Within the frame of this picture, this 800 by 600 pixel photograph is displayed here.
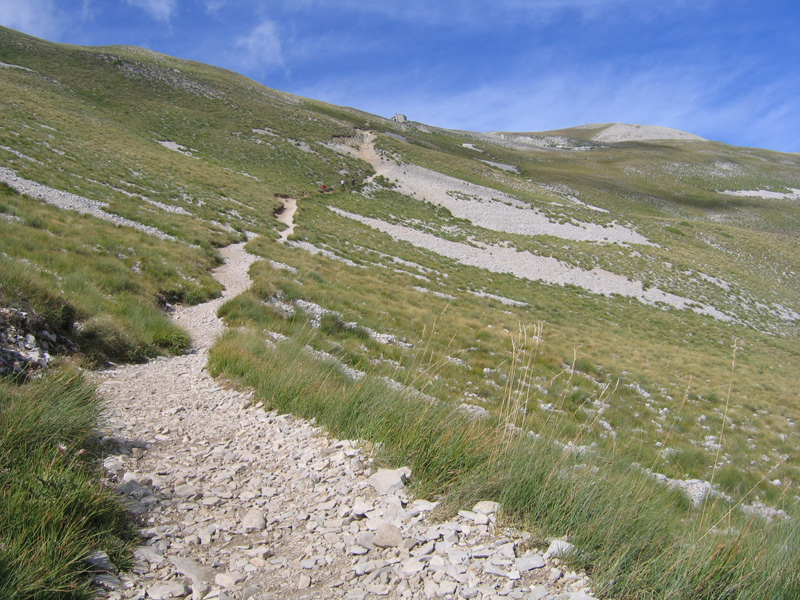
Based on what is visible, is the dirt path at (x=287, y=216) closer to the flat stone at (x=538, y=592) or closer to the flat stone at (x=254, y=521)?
the flat stone at (x=254, y=521)

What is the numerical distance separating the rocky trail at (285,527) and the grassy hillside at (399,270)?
1.50m

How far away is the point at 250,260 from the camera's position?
59.9 feet

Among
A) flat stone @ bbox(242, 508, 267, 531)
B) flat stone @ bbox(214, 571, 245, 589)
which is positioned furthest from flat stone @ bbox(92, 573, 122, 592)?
flat stone @ bbox(242, 508, 267, 531)

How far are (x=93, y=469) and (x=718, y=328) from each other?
32.0 m

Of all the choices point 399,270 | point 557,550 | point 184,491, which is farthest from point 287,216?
point 557,550

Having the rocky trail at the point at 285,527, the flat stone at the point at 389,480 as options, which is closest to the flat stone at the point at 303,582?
the rocky trail at the point at 285,527

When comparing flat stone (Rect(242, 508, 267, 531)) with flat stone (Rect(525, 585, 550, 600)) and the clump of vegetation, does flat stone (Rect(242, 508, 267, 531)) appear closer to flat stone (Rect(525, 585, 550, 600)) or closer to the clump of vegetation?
the clump of vegetation

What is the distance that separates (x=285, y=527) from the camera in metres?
3.65

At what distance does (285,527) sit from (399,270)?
21755 mm

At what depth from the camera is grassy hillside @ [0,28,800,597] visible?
8.63 metres

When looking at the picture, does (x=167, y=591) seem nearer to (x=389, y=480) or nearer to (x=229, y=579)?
(x=229, y=579)

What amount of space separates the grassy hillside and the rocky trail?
150 cm

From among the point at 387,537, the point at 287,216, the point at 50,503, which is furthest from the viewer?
the point at 287,216

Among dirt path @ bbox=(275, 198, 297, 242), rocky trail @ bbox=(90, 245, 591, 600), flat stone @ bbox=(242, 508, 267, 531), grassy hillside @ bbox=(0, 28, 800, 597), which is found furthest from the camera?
dirt path @ bbox=(275, 198, 297, 242)
